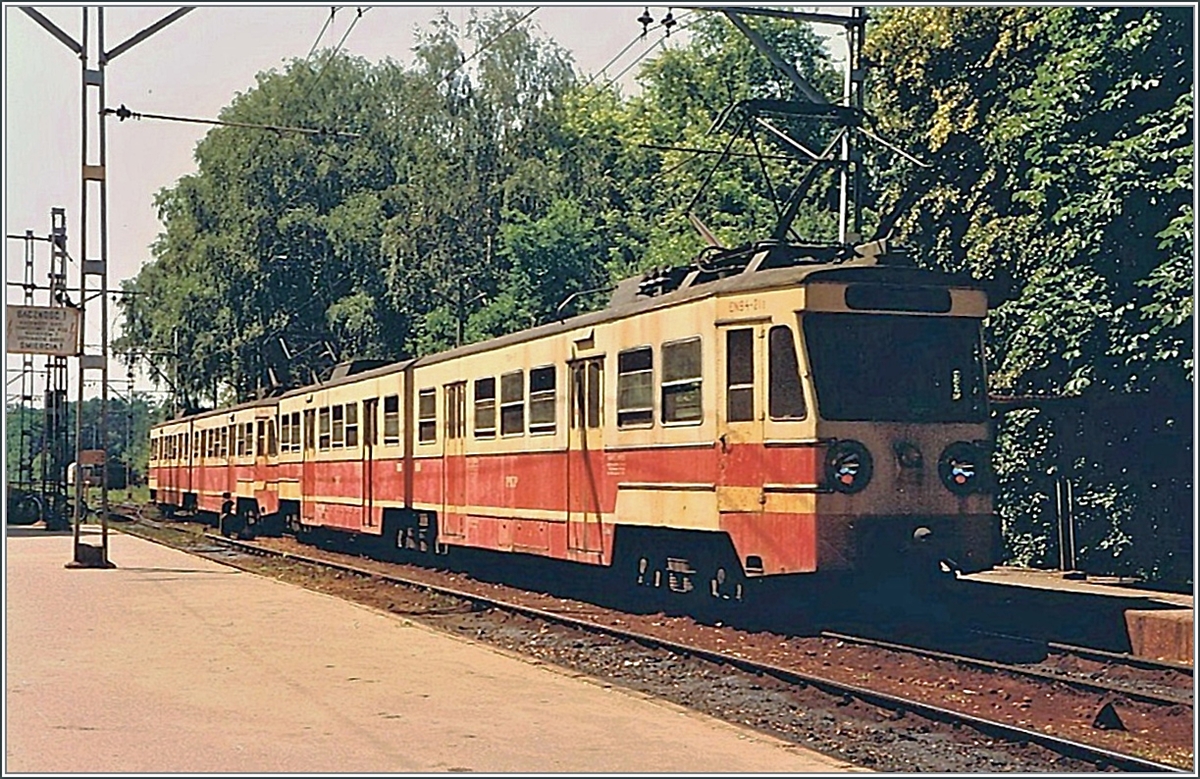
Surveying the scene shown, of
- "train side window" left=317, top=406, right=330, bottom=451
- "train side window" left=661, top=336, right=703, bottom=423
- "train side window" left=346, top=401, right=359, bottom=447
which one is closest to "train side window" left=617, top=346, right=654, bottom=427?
"train side window" left=661, top=336, right=703, bottom=423

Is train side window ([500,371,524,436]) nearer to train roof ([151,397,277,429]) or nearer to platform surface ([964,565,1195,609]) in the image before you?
platform surface ([964,565,1195,609])

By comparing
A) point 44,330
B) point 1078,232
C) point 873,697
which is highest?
point 1078,232

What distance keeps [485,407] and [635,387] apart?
15.2 feet

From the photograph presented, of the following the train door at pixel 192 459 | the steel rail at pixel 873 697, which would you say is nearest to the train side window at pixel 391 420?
the steel rail at pixel 873 697

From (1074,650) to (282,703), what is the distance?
631 cm

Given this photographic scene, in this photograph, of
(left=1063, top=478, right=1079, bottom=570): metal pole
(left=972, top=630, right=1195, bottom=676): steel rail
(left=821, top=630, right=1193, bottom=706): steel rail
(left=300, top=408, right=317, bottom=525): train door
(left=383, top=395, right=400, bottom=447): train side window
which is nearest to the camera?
(left=821, top=630, right=1193, bottom=706): steel rail

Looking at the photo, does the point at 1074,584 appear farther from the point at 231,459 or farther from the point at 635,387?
the point at 231,459

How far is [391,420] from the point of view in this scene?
24109 mm

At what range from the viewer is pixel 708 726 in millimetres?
9688

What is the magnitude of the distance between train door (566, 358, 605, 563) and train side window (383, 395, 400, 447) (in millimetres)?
7237

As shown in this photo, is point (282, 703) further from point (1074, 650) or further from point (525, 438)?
point (525, 438)

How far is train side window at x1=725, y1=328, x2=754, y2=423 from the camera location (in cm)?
1369

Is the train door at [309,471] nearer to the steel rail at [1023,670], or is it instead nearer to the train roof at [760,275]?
the train roof at [760,275]

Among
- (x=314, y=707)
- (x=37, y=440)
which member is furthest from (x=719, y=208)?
(x=37, y=440)
